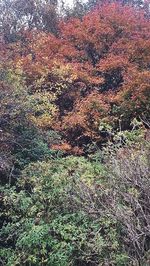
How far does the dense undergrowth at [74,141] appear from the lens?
604 centimetres

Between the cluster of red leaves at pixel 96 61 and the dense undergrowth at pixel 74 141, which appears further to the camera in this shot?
the cluster of red leaves at pixel 96 61

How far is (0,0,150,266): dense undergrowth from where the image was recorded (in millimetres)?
6035

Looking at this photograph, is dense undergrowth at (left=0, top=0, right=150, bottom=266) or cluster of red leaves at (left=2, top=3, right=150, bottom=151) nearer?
dense undergrowth at (left=0, top=0, right=150, bottom=266)

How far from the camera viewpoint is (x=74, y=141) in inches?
495

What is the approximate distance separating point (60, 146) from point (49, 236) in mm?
4704

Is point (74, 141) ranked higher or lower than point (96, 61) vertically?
lower

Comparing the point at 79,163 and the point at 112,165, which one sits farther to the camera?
the point at 79,163

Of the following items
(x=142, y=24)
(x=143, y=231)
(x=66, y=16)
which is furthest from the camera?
(x=66, y=16)

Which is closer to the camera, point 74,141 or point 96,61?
point 74,141

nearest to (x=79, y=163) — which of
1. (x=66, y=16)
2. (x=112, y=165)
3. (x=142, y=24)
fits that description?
(x=112, y=165)

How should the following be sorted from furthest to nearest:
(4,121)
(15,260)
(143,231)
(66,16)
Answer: (66,16) → (4,121) → (15,260) → (143,231)

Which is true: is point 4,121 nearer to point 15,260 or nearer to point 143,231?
point 15,260

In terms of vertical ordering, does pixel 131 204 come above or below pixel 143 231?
above

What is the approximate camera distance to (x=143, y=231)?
556 cm
